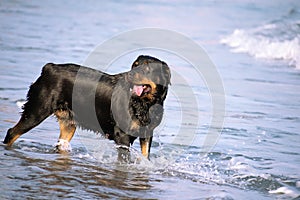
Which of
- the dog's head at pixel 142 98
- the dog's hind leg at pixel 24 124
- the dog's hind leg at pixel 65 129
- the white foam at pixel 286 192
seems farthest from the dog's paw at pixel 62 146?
the white foam at pixel 286 192

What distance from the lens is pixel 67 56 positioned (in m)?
15.1

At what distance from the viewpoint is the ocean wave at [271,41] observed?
17.0 meters

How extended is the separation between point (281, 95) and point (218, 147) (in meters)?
3.70

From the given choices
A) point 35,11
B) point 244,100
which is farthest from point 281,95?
point 35,11

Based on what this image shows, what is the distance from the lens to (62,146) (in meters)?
8.02

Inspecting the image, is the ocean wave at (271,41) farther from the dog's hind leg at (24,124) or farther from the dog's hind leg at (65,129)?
the dog's hind leg at (24,124)

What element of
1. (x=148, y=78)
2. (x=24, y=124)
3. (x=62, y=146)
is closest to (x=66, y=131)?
(x=62, y=146)

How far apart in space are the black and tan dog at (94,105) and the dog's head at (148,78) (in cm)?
1

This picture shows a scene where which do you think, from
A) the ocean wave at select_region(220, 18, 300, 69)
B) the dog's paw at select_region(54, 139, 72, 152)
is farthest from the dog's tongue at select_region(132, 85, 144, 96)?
the ocean wave at select_region(220, 18, 300, 69)

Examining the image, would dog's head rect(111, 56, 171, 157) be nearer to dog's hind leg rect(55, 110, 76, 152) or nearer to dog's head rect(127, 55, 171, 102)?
dog's head rect(127, 55, 171, 102)

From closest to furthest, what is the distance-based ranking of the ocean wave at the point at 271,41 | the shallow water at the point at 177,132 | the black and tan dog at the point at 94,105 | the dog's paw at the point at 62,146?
1. the shallow water at the point at 177,132
2. the black and tan dog at the point at 94,105
3. the dog's paw at the point at 62,146
4. the ocean wave at the point at 271,41

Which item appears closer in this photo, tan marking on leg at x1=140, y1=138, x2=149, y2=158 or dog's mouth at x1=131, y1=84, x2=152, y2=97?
dog's mouth at x1=131, y1=84, x2=152, y2=97

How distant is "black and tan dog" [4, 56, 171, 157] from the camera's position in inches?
289

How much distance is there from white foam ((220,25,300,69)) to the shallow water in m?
0.03
